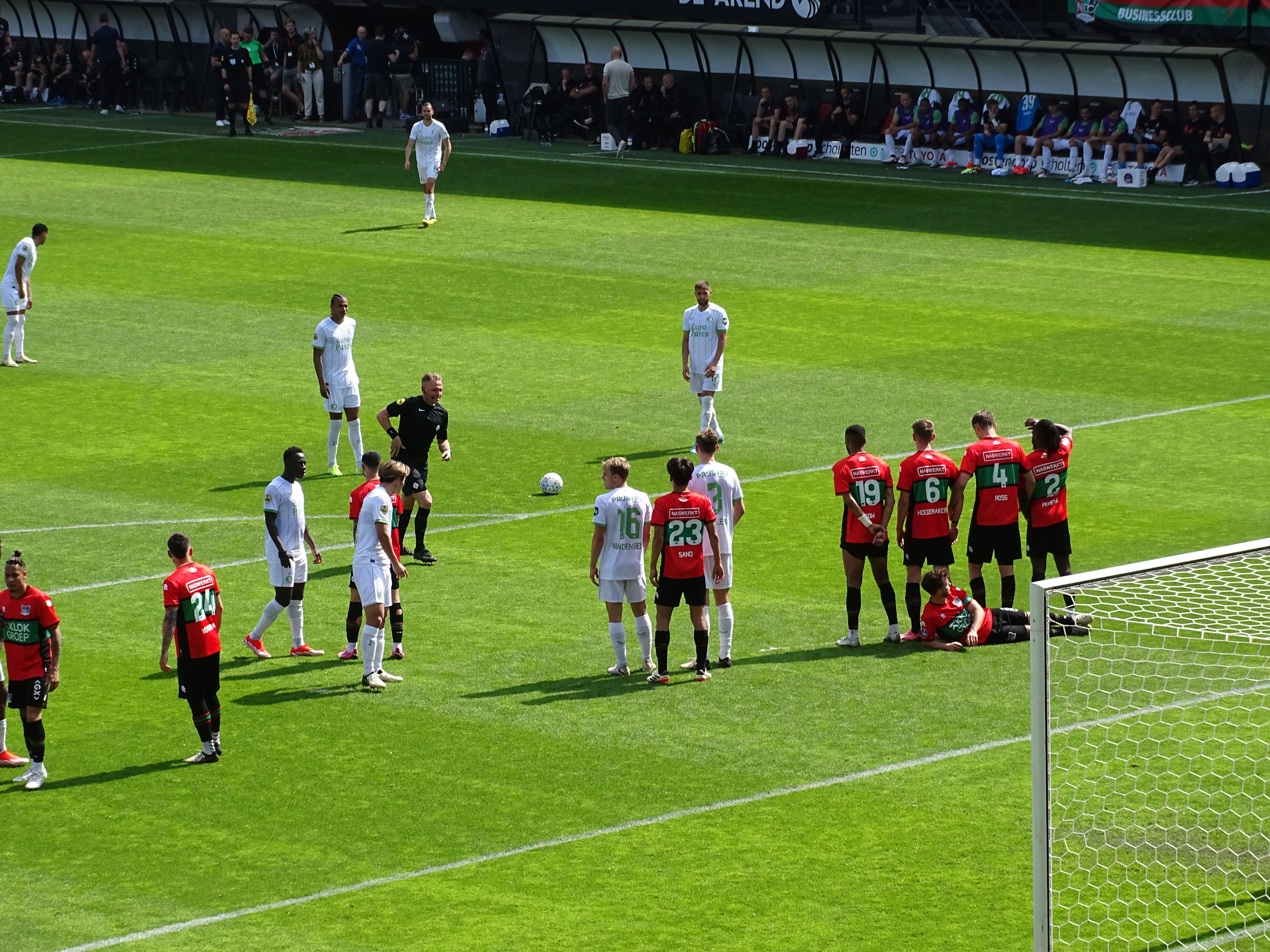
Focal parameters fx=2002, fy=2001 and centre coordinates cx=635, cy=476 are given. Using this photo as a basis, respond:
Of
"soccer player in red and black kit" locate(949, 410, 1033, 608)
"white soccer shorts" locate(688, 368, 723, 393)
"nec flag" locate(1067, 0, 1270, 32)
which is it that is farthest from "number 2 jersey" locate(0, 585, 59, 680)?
"nec flag" locate(1067, 0, 1270, 32)

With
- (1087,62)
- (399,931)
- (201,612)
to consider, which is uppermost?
(1087,62)

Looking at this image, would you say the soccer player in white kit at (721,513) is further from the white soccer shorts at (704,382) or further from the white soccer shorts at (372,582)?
the white soccer shorts at (704,382)

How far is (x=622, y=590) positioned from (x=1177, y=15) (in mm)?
31341

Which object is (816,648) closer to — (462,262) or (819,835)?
(819,835)

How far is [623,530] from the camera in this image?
1553cm

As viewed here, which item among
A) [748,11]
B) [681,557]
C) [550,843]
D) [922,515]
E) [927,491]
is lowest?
[550,843]

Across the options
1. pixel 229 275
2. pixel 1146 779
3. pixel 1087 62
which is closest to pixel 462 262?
pixel 229 275

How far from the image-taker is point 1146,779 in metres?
13.2

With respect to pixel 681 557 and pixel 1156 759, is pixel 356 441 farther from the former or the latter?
pixel 1156 759

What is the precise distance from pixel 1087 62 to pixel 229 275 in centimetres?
1991

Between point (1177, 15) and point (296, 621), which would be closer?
point (296, 621)

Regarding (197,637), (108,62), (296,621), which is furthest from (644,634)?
(108,62)

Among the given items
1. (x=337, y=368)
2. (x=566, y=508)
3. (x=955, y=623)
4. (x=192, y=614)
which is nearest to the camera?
(x=192, y=614)

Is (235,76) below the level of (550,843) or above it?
above
